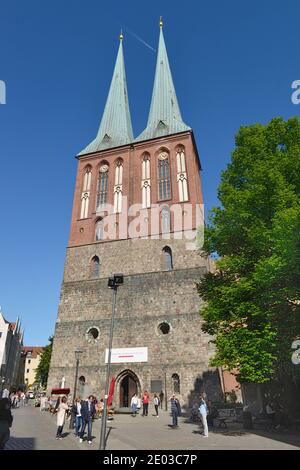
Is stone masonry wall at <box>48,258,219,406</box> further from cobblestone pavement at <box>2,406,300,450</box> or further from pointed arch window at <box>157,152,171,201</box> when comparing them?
cobblestone pavement at <box>2,406,300,450</box>

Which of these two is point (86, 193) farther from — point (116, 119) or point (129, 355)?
point (129, 355)

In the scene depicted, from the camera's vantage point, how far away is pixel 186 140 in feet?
104

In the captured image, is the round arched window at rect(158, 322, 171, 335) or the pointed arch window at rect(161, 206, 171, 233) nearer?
the round arched window at rect(158, 322, 171, 335)

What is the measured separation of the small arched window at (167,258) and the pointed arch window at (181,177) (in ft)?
15.5

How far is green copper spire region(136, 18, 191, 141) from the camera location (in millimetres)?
33719

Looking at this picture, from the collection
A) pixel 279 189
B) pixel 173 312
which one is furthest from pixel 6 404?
pixel 173 312

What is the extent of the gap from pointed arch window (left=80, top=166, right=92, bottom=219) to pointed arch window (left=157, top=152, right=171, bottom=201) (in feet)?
23.7

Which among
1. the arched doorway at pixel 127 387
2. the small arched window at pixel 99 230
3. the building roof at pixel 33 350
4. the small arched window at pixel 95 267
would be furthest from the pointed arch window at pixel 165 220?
the building roof at pixel 33 350

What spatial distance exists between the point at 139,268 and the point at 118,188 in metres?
8.76

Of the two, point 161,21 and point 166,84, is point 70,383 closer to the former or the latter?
point 166,84

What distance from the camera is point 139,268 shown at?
88.6ft

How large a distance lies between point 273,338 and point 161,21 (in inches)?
1992

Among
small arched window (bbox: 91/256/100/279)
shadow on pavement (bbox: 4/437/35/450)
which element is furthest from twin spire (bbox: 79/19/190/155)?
shadow on pavement (bbox: 4/437/35/450)

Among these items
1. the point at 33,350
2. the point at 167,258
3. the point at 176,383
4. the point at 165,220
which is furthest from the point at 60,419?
the point at 33,350
